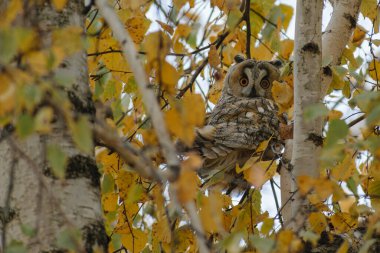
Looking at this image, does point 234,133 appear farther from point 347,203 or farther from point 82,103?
point 82,103

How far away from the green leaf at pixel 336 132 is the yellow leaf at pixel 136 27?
105cm

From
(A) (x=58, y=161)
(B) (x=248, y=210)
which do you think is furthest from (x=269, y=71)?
(A) (x=58, y=161)

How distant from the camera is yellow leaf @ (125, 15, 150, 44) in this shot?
225cm

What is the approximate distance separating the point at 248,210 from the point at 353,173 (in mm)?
364

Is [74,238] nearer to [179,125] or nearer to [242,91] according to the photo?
[179,125]

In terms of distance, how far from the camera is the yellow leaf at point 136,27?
2.25 m

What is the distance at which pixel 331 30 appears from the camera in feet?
7.98

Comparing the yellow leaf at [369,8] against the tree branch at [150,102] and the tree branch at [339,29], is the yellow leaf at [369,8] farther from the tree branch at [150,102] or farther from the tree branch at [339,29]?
the tree branch at [150,102]

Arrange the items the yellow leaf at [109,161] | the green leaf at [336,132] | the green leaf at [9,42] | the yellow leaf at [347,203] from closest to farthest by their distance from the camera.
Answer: the green leaf at [9,42] < the green leaf at [336,132] < the yellow leaf at [347,203] < the yellow leaf at [109,161]

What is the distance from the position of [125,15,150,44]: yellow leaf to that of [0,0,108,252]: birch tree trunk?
30.6 inches

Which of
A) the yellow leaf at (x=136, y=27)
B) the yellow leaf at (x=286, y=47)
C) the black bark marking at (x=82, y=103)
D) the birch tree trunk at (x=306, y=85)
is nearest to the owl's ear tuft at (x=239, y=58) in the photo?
the yellow leaf at (x=286, y=47)

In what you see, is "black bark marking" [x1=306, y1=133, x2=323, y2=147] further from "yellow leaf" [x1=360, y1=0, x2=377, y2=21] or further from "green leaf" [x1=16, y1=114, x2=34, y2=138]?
"green leaf" [x1=16, y1=114, x2=34, y2=138]

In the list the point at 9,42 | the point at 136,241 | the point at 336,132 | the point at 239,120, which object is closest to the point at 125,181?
the point at 136,241

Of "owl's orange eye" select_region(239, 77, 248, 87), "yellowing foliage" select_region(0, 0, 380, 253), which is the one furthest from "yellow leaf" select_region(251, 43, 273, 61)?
"owl's orange eye" select_region(239, 77, 248, 87)
